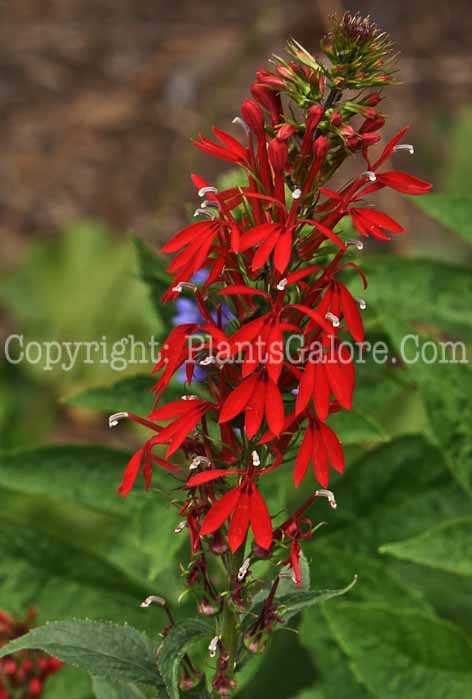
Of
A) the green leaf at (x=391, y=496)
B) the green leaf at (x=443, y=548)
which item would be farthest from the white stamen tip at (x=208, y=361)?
Result: the green leaf at (x=391, y=496)

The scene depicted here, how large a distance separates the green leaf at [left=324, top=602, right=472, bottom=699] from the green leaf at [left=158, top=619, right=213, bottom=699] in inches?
20.9

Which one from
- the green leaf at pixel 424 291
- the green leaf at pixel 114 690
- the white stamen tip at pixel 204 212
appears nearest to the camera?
the white stamen tip at pixel 204 212

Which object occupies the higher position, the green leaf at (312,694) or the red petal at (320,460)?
the red petal at (320,460)

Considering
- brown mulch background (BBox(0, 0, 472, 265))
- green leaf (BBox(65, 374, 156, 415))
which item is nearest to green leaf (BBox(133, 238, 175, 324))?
green leaf (BBox(65, 374, 156, 415))

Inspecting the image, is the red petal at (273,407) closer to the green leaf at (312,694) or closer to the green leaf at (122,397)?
the green leaf at (122,397)

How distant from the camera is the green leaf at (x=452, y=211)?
7.75 ft

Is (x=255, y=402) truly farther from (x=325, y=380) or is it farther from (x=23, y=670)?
(x=23, y=670)

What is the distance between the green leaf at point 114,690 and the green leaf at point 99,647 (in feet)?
0.44

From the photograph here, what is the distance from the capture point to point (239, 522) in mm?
1369

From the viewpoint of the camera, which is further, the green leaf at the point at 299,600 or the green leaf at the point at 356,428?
the green leaf at the point at 356,428

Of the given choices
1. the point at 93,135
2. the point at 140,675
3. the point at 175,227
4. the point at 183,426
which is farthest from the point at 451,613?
the point at 93,135

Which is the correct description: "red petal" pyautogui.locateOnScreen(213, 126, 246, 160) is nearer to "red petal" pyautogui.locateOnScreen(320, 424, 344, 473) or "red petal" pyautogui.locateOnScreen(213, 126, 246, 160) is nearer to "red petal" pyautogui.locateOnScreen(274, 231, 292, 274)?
"red petal" pyautogui.locateOnScreen(274, 231, 292, 274)

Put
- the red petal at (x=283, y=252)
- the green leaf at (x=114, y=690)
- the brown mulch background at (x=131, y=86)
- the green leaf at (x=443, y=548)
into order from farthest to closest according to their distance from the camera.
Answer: the brown mulch background at (x=131, y=86) → the green leaf at (x=443, y=548) → the green leaf at (x=114, y=690) → the red petal at (x=283, y=252)

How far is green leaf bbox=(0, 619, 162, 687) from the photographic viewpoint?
1.49m
